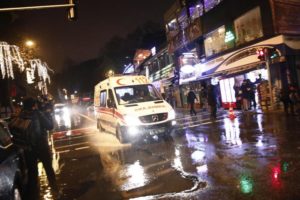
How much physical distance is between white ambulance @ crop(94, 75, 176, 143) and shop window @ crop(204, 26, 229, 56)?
12598 mm

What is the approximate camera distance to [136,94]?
14469mm

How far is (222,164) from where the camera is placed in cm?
824

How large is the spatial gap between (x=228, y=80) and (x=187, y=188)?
18.8m

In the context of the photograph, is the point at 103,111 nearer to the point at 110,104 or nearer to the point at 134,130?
the point at 110,104

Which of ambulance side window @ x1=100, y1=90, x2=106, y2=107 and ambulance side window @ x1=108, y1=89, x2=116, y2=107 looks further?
ambulance side window @ x1=100, y1=90, x2=106, y2=107

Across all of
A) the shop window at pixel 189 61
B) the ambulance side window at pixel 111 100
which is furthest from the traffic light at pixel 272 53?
the shop window at pixel 189 61

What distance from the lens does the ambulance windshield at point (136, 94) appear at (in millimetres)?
14030

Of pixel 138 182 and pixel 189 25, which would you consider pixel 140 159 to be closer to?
pixel 138 182

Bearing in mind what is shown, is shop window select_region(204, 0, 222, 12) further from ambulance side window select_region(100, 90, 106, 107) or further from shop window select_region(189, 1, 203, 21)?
ambulance side window select_region(100, 90, 106, 107)

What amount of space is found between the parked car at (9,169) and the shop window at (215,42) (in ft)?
69.1

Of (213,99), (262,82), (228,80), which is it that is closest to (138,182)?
(213,99)

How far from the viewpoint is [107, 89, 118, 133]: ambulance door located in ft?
45.9

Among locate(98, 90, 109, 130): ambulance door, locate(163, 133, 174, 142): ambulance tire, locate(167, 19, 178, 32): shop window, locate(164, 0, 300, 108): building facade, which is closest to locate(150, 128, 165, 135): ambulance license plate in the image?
locate(163, 133, 174, 142): ambulance tire

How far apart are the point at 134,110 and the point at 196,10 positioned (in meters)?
19.2
